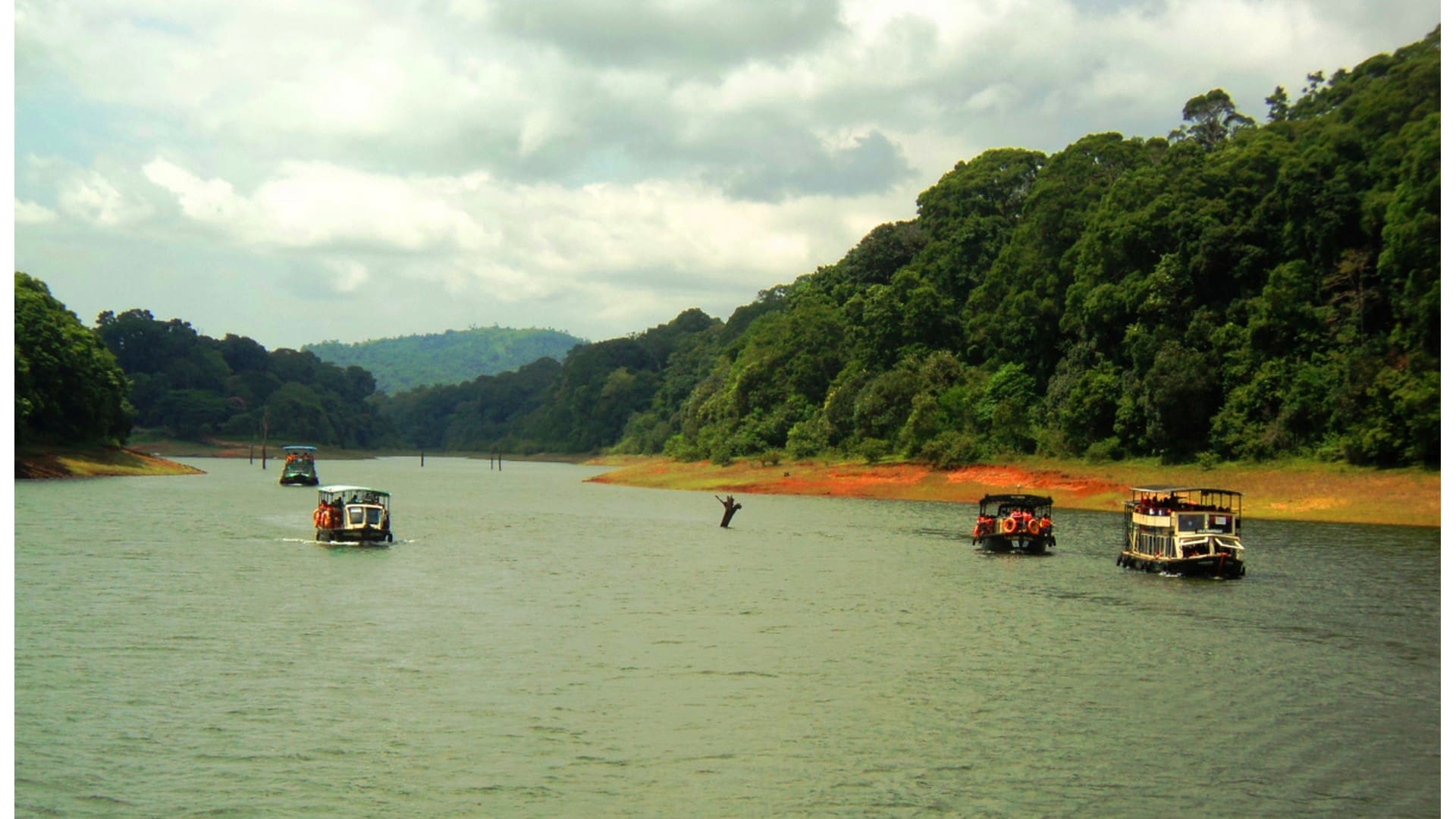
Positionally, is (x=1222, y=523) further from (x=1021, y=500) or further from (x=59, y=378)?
(x=59, y=378)

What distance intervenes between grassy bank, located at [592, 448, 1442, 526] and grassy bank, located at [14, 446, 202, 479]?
168 feet

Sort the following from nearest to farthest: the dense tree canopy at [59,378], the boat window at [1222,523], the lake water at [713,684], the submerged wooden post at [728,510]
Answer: the lake water at [713,684] → the boat window at [1222,523] → the submerged wooden post at [728,510] → the dense tree canopy at [59,378]

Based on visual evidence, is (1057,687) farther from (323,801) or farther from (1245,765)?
(323,801)

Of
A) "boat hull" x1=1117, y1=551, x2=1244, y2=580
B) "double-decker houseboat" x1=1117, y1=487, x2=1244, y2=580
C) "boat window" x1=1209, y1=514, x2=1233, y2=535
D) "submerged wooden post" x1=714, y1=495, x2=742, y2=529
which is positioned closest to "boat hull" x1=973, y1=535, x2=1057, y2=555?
"double-decker houseboat" x1=1117, y1=487, x2=1244, y2=580

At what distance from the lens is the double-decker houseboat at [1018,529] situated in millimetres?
57844

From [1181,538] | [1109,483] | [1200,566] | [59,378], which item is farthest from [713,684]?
[59,378]

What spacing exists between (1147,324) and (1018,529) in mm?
41740

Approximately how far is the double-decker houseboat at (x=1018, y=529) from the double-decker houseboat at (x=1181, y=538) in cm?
556

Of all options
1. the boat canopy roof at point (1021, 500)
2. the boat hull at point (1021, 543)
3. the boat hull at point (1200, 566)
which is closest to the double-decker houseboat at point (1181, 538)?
the boat hull at point (1200, 566)

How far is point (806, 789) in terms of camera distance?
20.4 metres

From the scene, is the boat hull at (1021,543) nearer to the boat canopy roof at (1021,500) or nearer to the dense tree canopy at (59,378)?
the boat canopy roof at (1021,500)

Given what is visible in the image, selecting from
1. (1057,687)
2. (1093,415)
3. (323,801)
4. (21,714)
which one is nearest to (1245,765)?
(1057,687)

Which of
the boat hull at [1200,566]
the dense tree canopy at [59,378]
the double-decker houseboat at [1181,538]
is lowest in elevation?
the boat hull at [1200,566]

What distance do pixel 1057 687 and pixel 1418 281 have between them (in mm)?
54687
